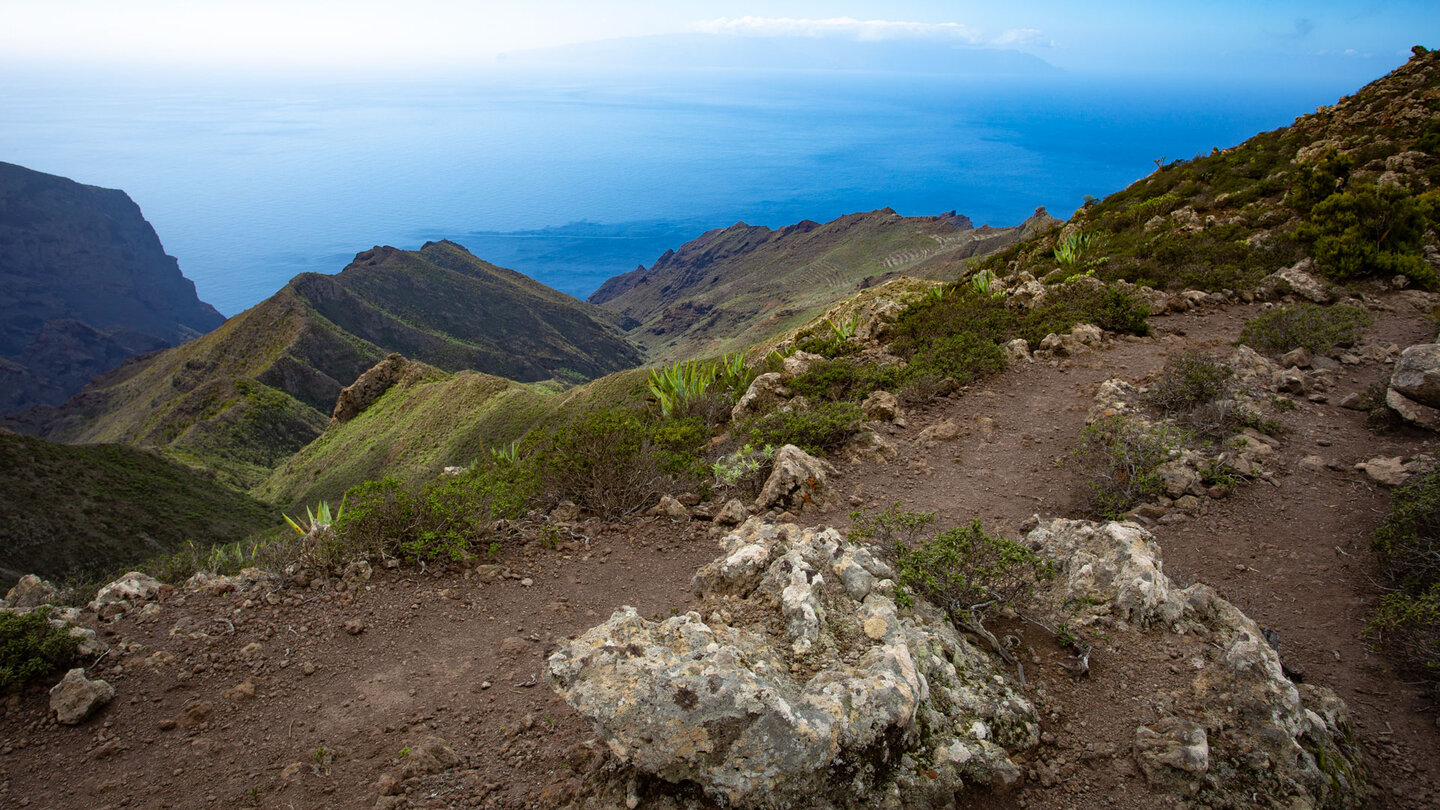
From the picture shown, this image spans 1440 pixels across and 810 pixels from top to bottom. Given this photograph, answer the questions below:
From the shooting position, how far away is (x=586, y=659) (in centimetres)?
261

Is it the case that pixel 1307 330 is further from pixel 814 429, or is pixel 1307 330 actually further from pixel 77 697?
pixel 77 697

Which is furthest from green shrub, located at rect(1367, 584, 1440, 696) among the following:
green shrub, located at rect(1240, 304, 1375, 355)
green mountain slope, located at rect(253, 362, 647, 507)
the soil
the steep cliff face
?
the steep cliff face

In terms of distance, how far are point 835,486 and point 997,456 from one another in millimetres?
1722

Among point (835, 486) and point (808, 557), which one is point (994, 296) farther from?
point (808, 557)

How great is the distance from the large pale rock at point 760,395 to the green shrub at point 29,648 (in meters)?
5.71

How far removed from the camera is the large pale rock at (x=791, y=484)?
5.46 metres

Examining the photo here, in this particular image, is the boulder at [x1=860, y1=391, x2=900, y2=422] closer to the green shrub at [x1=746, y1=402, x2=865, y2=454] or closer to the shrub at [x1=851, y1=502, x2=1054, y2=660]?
the green shrub at [x1=746, y1=402, x2=865, y2=454]

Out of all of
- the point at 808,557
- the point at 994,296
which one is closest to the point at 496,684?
the point at 808,557

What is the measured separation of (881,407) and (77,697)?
653 centimetres

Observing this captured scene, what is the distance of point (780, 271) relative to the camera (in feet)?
380

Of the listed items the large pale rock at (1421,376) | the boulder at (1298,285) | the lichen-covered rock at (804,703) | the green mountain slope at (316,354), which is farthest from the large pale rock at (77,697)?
the green mountain slope at (316,354)

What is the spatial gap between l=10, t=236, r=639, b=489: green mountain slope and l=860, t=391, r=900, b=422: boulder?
50285 millimetres

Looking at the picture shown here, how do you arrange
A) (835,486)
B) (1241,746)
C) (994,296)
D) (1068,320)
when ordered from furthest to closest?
(994,296) < (1068,320) < (835,486) < (1241,746)

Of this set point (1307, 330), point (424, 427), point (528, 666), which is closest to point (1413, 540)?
point (1307, 330)
